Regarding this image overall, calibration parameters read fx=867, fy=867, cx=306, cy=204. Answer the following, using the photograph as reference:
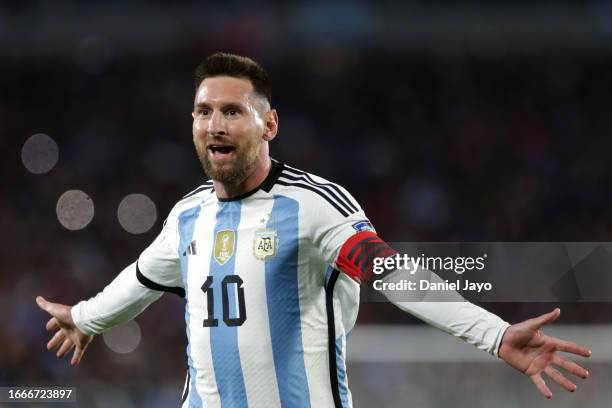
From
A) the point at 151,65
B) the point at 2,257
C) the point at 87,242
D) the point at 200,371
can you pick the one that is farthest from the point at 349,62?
the point at 200,371

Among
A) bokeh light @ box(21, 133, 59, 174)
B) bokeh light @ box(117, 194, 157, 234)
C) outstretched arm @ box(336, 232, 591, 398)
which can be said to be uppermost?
outstretched arm @ box(336, 232, 591, 398)

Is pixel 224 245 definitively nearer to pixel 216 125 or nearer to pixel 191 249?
pixel 191 249

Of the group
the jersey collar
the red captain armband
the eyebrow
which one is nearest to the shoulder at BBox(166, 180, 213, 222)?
the jersey collar

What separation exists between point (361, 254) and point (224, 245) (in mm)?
545

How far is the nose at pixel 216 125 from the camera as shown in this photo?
3.02m

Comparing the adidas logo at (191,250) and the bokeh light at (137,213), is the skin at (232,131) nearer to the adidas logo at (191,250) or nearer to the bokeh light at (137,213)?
the adidas logo at (191,250)

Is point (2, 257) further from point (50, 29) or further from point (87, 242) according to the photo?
point (50, 29)

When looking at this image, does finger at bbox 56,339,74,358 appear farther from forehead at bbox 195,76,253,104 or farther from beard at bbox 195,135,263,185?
forehead at bbox 195,76,253,104

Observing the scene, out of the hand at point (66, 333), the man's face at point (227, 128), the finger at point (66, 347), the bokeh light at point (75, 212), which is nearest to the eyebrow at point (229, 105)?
the man's face at point (227, 128)

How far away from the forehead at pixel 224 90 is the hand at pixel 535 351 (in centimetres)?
125

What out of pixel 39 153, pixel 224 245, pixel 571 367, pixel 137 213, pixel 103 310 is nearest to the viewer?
pixel 571 367

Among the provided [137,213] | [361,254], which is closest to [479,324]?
[361,254]

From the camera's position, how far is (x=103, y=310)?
3.55 meters

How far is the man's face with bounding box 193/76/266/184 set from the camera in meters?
3.03
